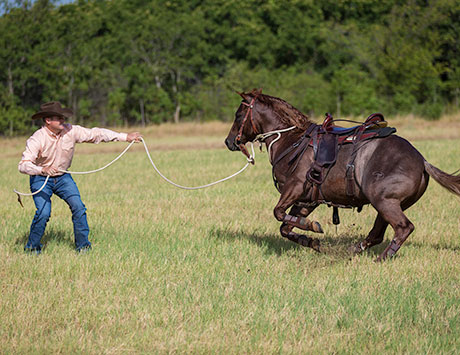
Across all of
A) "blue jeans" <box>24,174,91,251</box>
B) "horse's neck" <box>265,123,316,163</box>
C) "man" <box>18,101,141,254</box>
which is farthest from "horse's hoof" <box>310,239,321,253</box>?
"blue jeans" <box>24,174,91,251</box>

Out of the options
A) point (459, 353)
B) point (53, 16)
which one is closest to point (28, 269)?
point (459, 353)

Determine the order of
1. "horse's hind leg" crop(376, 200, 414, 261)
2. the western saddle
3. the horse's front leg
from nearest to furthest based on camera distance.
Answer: "horse's hind leg" crop(376, 200, 414, 261), the western saddle, the horse's front leg

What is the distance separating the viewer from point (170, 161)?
22.2 meters

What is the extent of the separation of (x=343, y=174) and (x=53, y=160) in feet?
12.9

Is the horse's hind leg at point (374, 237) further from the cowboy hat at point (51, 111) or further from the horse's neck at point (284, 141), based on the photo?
the cowboy hat at point (51, 111)

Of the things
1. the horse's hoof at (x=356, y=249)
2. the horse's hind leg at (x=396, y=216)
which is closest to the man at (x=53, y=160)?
the horse's hoof at (x=356, y=249)

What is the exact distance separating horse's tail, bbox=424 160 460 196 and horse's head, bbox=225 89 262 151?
8.04ft

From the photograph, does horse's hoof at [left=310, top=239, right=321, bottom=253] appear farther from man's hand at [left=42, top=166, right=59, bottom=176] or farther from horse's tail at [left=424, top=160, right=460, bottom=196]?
man's hand at [left=42, top=166, right=59, bottom=176]

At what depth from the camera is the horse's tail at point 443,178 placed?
24.5ft

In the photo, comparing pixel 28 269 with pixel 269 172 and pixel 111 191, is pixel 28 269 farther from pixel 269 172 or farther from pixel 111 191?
pixel 269 172

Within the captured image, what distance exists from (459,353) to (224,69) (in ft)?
173

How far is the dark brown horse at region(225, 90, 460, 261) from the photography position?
7293 mm

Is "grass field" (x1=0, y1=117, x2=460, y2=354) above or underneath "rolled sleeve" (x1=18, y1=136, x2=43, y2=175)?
underneath

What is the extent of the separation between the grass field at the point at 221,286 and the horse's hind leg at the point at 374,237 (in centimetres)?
21
